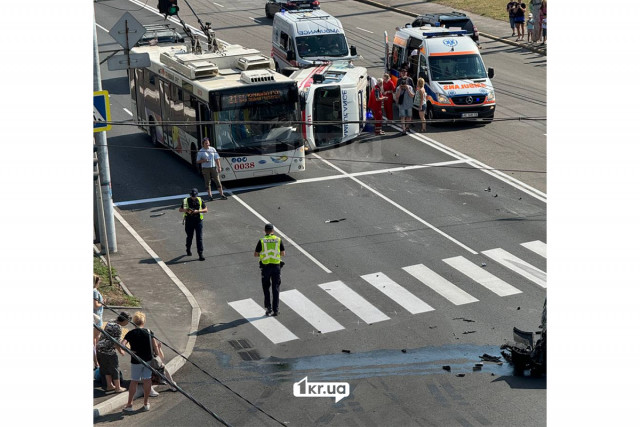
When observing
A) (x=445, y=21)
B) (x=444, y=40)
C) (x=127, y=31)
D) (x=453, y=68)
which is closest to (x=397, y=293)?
(x=127, y=31)

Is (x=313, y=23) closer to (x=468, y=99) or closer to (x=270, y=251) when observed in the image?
(x=468, y=99)

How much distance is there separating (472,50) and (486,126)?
225 cm

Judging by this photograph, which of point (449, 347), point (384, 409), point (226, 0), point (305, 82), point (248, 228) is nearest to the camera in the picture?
point (384, 409)

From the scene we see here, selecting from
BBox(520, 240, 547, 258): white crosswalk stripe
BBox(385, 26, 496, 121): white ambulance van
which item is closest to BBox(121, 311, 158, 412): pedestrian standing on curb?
BBox(520, 240, 547, 258): white crosswalk stripe

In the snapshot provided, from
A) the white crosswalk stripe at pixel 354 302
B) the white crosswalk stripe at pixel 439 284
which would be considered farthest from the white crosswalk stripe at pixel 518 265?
the white crosswalk stripe at pixel 354 302

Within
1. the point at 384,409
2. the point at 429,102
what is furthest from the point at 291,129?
the point at 384,409

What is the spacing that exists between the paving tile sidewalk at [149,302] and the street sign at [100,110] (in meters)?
2.91

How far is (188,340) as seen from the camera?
18.2 meters

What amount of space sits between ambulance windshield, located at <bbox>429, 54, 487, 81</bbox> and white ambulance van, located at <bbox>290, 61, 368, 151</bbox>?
2799mm

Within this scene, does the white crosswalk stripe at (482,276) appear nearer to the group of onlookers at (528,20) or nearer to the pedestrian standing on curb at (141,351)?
the pedestrian standing on curb at (141,351)

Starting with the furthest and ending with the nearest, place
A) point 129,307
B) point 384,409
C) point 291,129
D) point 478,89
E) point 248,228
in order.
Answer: point 478,89 < point 291,129 < point 248,228 < point 129,307 < point 384,409

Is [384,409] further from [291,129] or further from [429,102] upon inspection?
[429,102]

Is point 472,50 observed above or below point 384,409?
above

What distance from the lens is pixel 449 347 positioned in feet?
57.2
